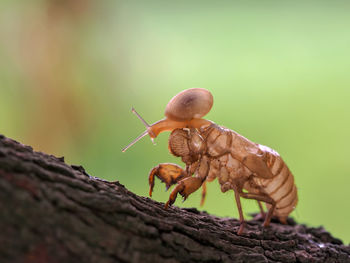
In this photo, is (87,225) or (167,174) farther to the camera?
(167,174)

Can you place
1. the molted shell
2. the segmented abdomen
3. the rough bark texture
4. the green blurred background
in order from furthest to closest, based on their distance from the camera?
1. the green blurred background
2. the segmented abdomen
3. the molted shell
4. the rough bark texture

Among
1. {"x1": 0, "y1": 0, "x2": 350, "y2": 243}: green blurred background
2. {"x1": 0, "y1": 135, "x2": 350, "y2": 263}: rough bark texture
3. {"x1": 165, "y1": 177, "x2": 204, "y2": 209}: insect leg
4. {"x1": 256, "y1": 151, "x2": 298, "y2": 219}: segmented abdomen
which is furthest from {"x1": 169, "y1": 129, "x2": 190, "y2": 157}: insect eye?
{"x1": 0, "y1": 0, "x2": 350, "y2": 243}: green blurred background

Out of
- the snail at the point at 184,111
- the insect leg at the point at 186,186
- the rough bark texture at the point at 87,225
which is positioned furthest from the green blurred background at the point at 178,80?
the rough bark texture at the point at 87,225

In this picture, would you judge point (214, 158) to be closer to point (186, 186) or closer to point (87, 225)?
point (186, 186)

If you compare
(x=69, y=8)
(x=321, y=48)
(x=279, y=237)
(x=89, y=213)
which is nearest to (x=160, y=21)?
(x=69, y=8)

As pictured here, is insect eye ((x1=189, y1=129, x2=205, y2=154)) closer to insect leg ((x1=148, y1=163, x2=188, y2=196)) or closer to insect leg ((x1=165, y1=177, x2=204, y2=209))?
insect leg ((x1=148, y1=163, x2=188, y2=196))

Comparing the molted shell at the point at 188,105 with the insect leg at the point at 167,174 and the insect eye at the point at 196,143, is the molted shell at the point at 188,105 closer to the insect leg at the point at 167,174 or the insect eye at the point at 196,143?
the insect eye at the point at 196,143

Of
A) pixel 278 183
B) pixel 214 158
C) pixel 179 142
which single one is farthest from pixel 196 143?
pixel 278 183

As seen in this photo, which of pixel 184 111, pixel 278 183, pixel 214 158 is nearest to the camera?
pixel 184 111
